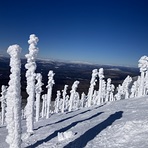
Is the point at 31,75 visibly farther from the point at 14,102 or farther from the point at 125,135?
the point at 125,135

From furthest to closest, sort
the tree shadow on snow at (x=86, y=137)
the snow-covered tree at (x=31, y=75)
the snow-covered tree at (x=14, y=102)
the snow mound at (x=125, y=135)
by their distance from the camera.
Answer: the snow-covered tree at (x=31, y=75) → the tree shadow on snow at (x=86, y=137) → the snow mound at (x=125, y=135) → the snow-covered tree at (x=14, y=102)

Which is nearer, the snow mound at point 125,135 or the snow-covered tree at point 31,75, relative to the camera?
the snow mound at point 125,135

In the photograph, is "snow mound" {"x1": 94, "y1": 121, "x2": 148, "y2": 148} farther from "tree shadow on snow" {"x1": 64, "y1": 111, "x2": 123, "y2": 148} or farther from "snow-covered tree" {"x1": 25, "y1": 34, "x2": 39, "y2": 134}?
"snow-covered tree" {"x1": 25, "y1": 34, "x2": 39, "y2": 134}

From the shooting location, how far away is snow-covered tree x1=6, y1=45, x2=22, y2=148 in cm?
2323

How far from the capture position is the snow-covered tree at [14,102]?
23234 mm

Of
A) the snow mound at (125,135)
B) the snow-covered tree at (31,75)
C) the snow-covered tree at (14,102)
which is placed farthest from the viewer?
→ the snow-covered tree at (31,75)

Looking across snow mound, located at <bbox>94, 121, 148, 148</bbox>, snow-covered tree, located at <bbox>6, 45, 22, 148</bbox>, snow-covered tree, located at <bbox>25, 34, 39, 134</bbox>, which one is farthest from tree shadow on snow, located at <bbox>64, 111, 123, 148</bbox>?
snow-covered tree, located at <bbox>25, 34, 39, 134</bbox>

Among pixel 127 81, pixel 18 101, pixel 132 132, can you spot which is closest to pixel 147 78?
pixel 127 81

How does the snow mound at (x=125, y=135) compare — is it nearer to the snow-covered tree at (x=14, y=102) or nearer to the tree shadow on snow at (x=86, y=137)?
the tree shadow on snow at (x=86, y=137)

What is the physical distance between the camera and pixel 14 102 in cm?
2327

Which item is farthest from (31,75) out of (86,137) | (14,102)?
(14,102)

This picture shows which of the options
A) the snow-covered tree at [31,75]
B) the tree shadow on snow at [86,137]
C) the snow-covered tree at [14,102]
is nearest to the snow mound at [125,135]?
the tree shadow on snow at [86,137]

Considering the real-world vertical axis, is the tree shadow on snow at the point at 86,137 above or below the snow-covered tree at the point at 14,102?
below

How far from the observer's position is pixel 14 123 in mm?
23453
